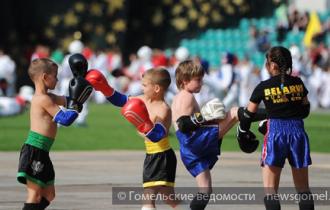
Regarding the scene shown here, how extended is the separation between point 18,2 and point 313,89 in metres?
14.5

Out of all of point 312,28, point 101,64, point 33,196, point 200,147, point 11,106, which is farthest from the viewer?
point 101,64

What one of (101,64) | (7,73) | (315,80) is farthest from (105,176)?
(101,64)

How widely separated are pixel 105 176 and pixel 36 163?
12.3 feet

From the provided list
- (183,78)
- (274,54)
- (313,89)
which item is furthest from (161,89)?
(313,89)

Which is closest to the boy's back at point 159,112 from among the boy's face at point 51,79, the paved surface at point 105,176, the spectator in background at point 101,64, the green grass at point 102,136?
the boy's face at point 51,79

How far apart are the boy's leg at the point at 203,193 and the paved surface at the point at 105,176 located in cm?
84

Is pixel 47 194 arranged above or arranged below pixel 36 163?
below

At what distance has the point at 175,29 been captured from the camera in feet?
137

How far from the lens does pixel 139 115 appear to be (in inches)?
296

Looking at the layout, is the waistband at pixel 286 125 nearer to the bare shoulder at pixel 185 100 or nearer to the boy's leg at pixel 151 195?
the bare shoulder at pixel 185 100

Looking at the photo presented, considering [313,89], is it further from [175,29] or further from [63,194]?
[63,194]

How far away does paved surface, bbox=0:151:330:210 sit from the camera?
902cm

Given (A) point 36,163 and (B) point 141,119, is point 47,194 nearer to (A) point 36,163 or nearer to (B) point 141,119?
(A) point 36,163

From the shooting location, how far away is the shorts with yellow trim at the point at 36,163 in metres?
7.65
